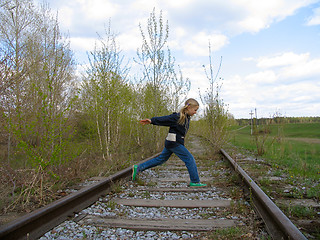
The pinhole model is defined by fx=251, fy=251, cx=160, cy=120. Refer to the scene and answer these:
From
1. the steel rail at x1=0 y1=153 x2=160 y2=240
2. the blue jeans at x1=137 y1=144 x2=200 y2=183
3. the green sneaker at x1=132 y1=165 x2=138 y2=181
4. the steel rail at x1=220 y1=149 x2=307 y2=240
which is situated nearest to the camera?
the steel rail at x1=220 y1=149 x2=307 y2=240

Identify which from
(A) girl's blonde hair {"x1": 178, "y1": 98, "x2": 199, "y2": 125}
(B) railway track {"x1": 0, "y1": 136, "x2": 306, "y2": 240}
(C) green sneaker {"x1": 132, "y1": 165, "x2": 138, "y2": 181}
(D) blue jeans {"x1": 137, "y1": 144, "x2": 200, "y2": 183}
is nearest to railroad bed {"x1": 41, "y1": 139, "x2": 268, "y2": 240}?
(B) railway track {"x1": 0, "y1": 136, "x2": 306, "y2": 240}

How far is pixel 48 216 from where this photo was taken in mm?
2670

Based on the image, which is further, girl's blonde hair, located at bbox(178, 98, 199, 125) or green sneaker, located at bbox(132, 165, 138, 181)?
green sneaker, located at bbox(132, 165, 138, 181)

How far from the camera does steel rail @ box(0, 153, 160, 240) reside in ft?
7.27

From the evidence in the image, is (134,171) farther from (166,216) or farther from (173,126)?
(166,216)

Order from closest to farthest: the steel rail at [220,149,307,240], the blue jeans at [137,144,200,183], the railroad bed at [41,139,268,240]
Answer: the steel rail at [220,149,307,240], the railroad bed at [41,139,268,240], the blue jeans at [137,144,200,183]

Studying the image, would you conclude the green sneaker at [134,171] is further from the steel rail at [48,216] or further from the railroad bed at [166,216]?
the steel rail at [48,216]

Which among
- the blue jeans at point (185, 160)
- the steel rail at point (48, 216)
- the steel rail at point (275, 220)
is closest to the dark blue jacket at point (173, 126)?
the blue jeans at point (185, 160)

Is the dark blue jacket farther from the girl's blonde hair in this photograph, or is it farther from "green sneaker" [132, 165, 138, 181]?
"green sneaker" [132, 165, 138, 181]

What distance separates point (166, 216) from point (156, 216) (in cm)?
12

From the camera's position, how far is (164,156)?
5078 mm

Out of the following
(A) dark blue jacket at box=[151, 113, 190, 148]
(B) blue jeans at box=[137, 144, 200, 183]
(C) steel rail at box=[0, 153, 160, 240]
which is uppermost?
(A) dark blue jacket at box=[151, 113, 190, 148]

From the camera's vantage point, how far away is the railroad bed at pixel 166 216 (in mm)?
2525

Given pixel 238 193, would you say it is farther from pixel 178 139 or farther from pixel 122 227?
pixel 122 227
